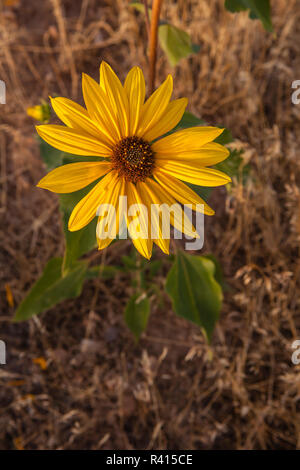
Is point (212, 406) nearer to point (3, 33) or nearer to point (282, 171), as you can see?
point (282, 171)

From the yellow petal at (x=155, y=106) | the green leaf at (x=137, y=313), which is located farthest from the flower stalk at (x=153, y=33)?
the green leaf at (x=137, y=313)

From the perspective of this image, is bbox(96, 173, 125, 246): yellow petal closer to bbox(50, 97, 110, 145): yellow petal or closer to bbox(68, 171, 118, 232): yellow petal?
bbox(68, 171, 118, 232): yellow petal

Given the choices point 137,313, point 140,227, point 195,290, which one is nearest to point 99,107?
point 140,227

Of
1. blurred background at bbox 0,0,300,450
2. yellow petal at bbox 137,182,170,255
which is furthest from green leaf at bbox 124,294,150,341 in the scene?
yellow petal at bbox 137,182,170,255

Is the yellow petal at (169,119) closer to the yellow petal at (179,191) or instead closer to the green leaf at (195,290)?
the yellow petal at (179,191)
